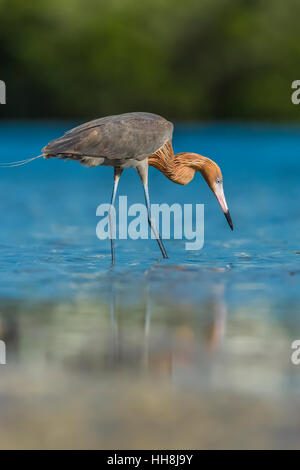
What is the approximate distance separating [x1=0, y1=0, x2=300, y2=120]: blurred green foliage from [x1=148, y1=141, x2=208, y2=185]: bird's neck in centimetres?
2476

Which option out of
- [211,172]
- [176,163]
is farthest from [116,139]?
[211,172]

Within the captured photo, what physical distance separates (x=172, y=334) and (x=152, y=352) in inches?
14.1

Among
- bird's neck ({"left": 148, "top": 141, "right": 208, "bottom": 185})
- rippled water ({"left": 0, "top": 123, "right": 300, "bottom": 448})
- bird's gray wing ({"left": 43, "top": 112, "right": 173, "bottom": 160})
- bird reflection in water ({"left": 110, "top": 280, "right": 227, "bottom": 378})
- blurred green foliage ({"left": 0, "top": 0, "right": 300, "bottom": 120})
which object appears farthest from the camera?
blurred green foliage ({"left": 0, "top": 0, "right": 300, "bottom": 120})

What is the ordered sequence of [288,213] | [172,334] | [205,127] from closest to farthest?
1. [172,334]
2. [288,213]
3. [205,127]

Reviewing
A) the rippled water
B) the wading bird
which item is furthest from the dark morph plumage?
the rippled water

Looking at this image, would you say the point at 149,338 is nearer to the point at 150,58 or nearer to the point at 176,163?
the point at 176,163

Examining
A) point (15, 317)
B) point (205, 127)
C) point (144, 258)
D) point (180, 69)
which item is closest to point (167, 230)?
point (144, 258)

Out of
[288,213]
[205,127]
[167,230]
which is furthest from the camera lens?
[205,127]

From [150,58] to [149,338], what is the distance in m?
29.7

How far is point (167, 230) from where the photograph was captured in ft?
30.8

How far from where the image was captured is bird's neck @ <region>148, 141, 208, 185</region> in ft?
24.3

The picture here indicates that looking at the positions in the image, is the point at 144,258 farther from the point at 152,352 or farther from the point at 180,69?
the point at 180,69

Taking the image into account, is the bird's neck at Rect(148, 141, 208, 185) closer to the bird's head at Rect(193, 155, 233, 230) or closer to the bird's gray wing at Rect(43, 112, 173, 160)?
the bird's head at Rect(193, 155, 233, 230)

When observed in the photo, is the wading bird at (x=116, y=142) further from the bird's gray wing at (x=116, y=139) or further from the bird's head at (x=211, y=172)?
the bird's head at (x=211, y=172)
